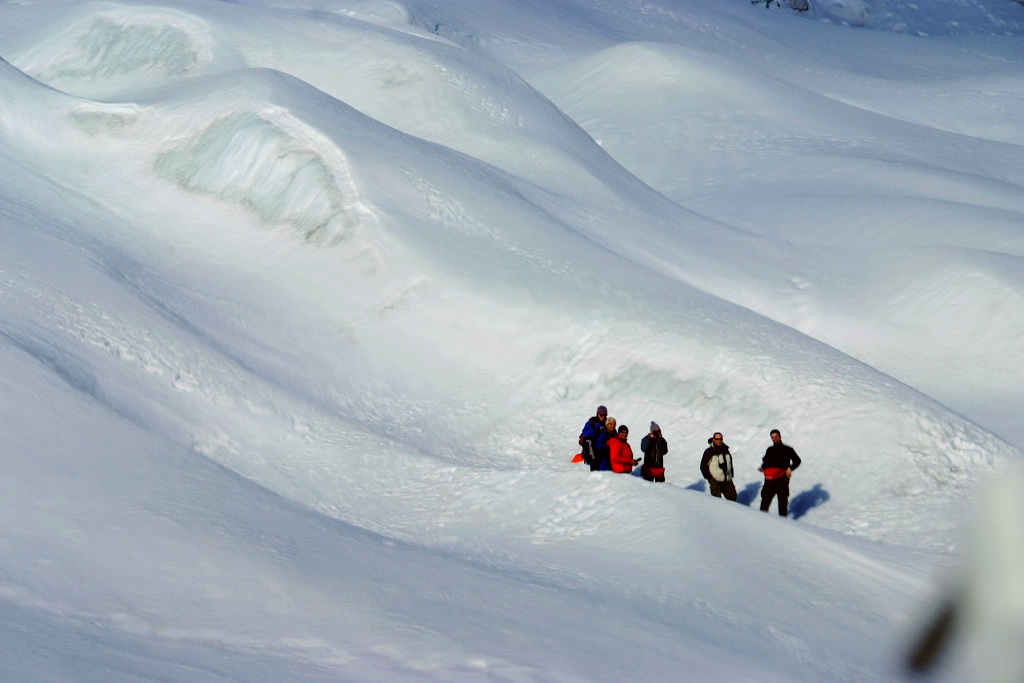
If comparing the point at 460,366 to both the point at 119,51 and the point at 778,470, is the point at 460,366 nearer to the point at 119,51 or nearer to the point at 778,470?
the point at 778,470

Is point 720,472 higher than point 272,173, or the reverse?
point 272,173

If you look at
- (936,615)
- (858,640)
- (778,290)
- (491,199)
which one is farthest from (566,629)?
(778,290)

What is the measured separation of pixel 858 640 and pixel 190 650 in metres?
5.13

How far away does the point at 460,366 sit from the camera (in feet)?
54.4

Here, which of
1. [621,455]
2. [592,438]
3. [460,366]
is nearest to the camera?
[621,455]

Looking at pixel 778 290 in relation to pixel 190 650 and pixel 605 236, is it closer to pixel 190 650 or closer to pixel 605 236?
pixel 605 236

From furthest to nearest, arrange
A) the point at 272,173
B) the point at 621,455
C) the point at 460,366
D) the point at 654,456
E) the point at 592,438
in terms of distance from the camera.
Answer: the point at 272,173 → the point at 460,366 → the point at 592,438 → the point at 654,456 → the point at 621,455

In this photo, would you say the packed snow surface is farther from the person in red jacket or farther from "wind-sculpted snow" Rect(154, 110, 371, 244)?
the person in red jacket

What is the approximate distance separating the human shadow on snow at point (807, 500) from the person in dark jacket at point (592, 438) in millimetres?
2661

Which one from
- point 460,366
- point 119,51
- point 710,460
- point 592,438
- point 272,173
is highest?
point 119,51

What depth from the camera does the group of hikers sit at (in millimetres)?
12898

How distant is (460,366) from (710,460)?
4.83 metres

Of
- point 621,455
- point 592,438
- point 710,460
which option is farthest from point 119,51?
point 710,460

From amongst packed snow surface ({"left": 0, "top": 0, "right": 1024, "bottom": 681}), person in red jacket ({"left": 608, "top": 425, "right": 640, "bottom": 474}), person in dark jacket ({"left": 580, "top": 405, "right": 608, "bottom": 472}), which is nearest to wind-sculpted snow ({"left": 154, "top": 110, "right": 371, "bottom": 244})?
packed snow surface ({"left": 0, "top": 0, "right": 1024, "bottom": 681})
